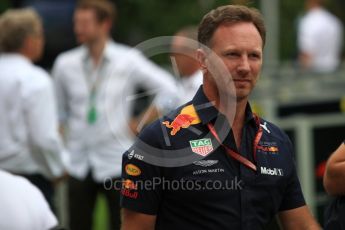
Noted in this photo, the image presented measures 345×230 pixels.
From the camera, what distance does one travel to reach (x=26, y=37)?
701 centimetres

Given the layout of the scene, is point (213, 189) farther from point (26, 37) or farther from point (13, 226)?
point (26, 37)

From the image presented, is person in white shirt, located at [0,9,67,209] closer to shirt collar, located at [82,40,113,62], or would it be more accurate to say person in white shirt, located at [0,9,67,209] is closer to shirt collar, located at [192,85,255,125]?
shirt collar, located at [82,40,113,62]

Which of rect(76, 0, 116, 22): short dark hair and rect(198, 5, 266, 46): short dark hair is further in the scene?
rect(76, 0, 116, 22): short dark hair

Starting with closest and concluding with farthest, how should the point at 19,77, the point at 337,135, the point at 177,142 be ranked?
the point at 177,142
the point at 19,77
the point at 337,135

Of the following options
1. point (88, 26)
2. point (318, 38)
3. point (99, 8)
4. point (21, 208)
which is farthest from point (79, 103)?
point (318, 38)

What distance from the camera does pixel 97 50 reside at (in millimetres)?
7812

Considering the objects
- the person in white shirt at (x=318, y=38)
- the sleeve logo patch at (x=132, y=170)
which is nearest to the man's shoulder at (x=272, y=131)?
the sleeve logo patch at (x=132, y=170)

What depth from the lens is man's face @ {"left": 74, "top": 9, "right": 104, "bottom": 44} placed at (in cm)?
785

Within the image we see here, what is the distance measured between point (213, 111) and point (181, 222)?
474 millimetres

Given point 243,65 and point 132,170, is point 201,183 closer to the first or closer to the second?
point 132,170

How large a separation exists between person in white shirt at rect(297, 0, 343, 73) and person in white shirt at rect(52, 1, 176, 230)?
4.99 m

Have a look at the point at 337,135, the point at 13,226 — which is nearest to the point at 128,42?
the point at 337,135

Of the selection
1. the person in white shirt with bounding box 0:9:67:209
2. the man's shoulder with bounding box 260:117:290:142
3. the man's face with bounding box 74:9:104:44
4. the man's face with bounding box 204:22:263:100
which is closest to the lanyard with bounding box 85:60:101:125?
the man's face with bounding box 74:9:104:44

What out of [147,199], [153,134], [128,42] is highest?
[153,134]
